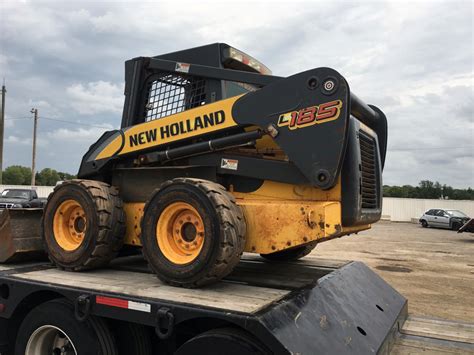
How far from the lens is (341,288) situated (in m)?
4.41

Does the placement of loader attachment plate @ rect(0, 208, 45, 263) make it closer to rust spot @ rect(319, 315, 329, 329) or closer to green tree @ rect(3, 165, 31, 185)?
rust spot @ rect(319, 315, 329, 329)

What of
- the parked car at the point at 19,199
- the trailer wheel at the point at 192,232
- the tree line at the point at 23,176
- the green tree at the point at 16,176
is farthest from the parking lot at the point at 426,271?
the green tree at the point at 16,176

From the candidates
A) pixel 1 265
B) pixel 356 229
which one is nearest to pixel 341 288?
pixel 356 229

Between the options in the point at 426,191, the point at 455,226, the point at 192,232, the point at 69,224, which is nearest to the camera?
the point at 192,232

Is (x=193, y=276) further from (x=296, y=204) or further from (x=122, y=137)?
(x=122, y=137)

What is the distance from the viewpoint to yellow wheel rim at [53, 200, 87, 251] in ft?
16.1

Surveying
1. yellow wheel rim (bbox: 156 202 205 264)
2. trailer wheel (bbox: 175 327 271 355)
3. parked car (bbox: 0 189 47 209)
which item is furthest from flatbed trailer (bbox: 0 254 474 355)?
parked car (bbox: 0 189 47 209)

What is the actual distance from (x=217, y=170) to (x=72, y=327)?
195 cm

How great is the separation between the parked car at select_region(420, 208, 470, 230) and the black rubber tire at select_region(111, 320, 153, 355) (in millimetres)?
30915

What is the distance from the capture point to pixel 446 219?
3148cm

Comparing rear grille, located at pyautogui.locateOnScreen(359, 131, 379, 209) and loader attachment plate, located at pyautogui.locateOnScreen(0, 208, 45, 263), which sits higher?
rear grille, located at pyautogui.locateOnScreen(359, 131, 379, 209)

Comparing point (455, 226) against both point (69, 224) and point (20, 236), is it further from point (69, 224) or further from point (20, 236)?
point (20, 236)

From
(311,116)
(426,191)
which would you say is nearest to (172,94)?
(311,116)

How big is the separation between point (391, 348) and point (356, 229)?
1163 millimetres
